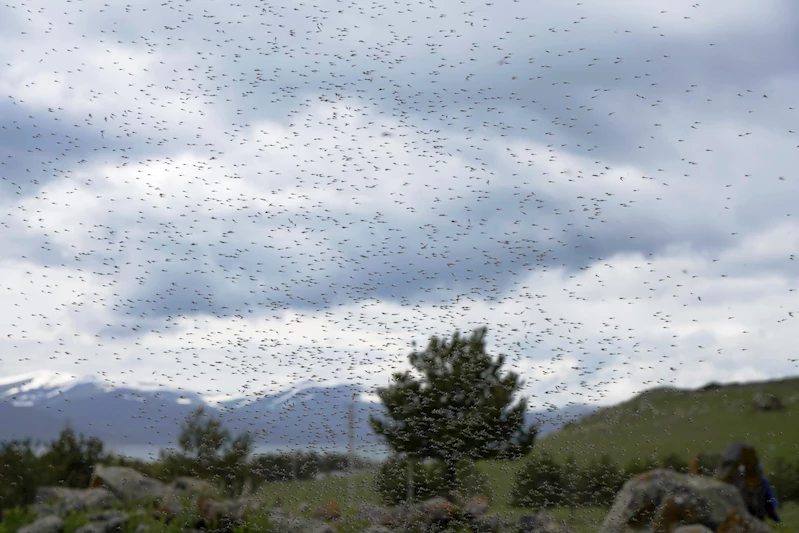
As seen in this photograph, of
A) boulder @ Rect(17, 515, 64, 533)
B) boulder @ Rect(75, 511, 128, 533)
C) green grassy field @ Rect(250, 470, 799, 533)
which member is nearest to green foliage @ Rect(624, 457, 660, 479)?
green grassy field @ Rect(250, 470, 799, 533)

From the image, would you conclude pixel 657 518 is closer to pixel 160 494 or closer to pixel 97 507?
pixel 160 494

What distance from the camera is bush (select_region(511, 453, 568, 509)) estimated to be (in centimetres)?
1758

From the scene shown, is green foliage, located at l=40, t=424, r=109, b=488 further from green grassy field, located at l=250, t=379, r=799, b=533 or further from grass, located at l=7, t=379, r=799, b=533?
green grassy field, located at l=250, t=379, r=799, b=533

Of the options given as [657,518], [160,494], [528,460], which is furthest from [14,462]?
[657,518]

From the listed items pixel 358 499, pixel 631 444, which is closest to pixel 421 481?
pixel 358 499

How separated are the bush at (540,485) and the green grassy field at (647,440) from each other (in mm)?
228

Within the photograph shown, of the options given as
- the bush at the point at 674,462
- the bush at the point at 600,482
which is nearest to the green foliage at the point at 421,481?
the bush at the point at 600,482

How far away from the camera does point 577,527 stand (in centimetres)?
1573

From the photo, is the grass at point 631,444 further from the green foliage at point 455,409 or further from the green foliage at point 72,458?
the green foliage at point 72,458

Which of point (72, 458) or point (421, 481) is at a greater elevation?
point (72, 458)

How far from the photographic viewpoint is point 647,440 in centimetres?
1869

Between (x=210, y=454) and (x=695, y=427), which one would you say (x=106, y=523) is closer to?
(x=210, y=454)

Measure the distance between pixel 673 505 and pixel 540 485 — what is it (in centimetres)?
421

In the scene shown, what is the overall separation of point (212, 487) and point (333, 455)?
2.99 meters
